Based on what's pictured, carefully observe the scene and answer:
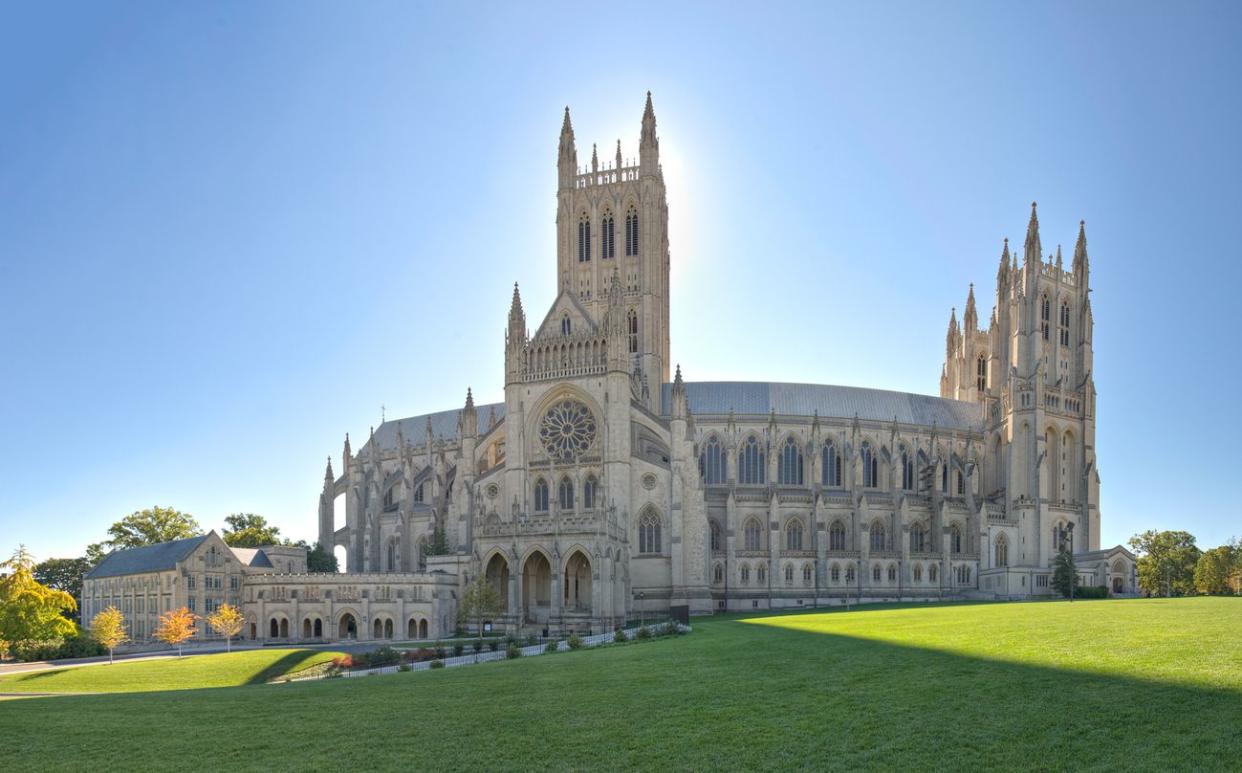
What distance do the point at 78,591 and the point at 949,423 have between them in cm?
9468

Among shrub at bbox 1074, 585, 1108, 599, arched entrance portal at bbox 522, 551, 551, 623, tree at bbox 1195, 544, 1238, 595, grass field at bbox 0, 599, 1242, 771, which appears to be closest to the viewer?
grass field at bbox 0, 599, 1242, 771

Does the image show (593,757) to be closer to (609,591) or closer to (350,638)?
(609,591)

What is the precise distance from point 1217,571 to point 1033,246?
36.9m

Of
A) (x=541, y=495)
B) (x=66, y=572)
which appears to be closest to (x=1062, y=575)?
(x=541, y=495)

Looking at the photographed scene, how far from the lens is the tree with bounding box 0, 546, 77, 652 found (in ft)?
201

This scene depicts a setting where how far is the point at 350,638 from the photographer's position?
72.1 metres

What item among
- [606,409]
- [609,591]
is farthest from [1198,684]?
[606,409]

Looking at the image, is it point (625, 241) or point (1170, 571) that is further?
point (625, 241)

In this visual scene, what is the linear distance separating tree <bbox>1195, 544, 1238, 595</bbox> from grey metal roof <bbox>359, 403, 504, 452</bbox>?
66.2 m

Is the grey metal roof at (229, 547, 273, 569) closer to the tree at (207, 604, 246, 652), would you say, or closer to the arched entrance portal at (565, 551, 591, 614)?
the tree at (207, 604, 246, 652)

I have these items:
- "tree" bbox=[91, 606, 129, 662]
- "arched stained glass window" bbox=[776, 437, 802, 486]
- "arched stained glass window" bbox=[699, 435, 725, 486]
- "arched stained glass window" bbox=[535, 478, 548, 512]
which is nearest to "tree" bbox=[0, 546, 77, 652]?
"tree" bbox=[91, 606, 129, 662]

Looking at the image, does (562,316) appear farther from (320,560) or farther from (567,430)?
(320,560)

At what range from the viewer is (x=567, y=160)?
105188 mm

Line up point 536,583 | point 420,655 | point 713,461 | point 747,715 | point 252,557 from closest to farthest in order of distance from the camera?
point 747,715 < point 420,655 < point 536,583 < point 252,557 < point 713,461
